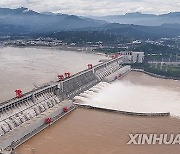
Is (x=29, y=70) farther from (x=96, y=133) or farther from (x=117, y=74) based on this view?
(x=96, y=133)

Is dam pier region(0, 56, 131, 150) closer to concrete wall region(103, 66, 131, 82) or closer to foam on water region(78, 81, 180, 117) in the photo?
foam on water region(78, 81, 180, 117)

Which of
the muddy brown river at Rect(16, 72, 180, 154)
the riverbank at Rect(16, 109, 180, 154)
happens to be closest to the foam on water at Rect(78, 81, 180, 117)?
the muddy brown river at Rect(16, 72, 180, 154)

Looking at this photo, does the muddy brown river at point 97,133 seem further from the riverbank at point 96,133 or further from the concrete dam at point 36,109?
the concrete dam at point 36,109

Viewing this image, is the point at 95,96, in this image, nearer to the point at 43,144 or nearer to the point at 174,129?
the point at 174,129

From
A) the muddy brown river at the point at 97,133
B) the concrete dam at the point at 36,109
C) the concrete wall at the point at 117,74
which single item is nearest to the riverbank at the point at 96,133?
the muddy brown river at the point at 97,133

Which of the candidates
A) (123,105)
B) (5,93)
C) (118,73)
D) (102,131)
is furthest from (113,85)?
(102,131)
